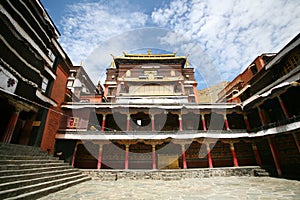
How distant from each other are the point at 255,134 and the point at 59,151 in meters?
17.9

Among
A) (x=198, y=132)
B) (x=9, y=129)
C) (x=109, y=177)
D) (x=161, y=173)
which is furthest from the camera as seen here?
(x=198, y=132)

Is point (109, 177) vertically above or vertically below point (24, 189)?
below

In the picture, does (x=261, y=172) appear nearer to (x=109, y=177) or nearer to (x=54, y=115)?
(x=109, y=177)

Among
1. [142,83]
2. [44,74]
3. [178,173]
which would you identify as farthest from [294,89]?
[44,74]

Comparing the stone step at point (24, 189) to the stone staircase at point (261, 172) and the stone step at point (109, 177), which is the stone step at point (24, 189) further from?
the stone staircase at point (261, 172)

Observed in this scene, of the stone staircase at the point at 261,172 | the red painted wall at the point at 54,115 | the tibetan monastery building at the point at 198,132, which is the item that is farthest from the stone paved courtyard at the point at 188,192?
the red painted wall at the point at 54,115

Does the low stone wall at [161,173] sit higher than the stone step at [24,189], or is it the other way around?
the stone step at [24,189]

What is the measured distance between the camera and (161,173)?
11.4m

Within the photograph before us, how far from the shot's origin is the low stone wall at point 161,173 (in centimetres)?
1123

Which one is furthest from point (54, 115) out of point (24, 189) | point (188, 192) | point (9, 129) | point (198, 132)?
point (198, 132)

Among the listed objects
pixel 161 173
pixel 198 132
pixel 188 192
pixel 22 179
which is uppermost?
pixel 198 132

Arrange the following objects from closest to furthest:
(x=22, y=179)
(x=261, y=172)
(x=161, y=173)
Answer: (x=22, y=179)
(x=161, y=173)
(x=261, y=172)

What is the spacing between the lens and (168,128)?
16.3 meters

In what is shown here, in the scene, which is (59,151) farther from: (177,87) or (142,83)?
(177,87)
